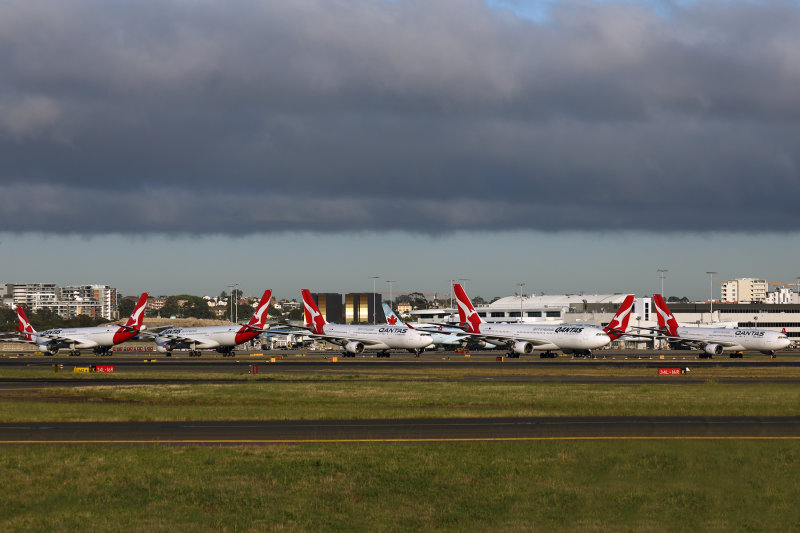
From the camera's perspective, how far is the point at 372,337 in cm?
13000

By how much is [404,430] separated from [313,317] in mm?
98326

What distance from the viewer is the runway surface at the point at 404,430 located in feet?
120

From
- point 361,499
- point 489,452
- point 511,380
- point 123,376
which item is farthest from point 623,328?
point 361,499

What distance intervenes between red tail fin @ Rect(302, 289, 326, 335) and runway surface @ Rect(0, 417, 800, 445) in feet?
303

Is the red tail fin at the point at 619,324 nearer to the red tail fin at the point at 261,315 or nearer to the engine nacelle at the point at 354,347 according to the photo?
the engine nacelle at the point at 354,347

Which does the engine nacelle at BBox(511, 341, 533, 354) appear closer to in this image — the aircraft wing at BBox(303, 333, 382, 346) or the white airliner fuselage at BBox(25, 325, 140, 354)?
the aircraft wing at BBox(303, 333, 382, 346)

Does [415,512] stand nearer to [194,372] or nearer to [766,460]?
[766,460]

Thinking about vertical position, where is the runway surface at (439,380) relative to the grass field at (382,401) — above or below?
below

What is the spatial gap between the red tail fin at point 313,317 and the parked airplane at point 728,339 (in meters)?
53.0

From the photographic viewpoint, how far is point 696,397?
55688 millimetres

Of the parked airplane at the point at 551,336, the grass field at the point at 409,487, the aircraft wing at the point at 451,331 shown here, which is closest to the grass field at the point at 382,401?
the grass field at the point at 409,487

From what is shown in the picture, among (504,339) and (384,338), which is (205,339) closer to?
(384,338)

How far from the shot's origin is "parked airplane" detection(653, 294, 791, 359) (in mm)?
128375

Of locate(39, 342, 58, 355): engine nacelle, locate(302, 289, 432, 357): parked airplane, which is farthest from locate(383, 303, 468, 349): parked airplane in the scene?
locate(39, 342, 58, 355): engine nacelle
